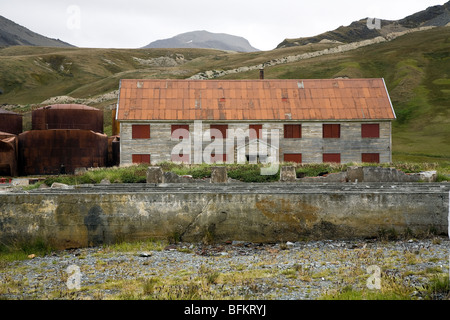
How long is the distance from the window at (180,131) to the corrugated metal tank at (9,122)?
515 inches

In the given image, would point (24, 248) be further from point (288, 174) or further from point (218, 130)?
Answer: point (218, 130)

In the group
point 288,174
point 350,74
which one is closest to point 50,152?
point 288,174

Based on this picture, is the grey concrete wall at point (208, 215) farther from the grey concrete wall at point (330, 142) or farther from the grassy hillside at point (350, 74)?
the grassy hillside at point (350, 74)

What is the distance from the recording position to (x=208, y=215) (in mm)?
11703

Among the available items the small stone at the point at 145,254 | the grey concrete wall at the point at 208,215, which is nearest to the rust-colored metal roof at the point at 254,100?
the grey concrete wall at the point at 208,215

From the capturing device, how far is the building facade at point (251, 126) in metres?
32.2

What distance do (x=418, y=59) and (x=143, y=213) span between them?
90.1 metres

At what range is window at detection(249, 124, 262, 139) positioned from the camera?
32531 mm

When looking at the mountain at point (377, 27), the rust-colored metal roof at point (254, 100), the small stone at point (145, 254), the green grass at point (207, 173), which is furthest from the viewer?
the mountain at point (377, 27)

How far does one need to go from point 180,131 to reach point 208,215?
21.1m

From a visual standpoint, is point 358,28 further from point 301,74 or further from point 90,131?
point 90,131

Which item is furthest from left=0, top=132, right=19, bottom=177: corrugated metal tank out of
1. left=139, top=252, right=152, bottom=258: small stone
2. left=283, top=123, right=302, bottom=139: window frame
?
left=139, top=252, right=152, bottom=258: small stone

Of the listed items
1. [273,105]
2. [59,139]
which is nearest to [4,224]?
[59,139]

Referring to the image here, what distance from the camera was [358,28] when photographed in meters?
174
